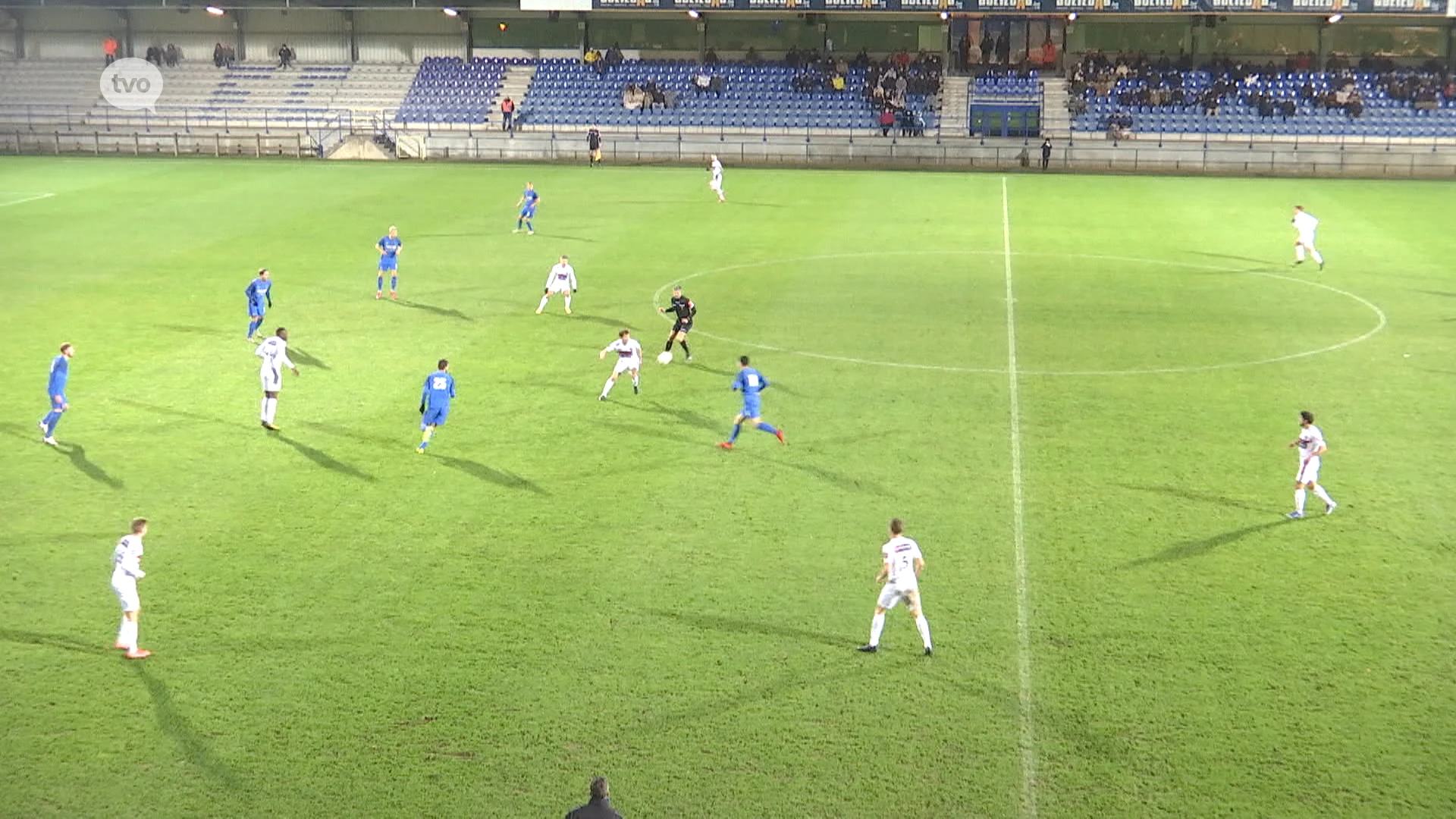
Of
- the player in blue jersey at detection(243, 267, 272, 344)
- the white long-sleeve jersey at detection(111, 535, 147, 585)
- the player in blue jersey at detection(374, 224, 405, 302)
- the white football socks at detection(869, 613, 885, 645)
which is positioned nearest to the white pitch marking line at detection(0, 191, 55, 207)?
the player in blue jersey at detection(374, 224, 405, 302)

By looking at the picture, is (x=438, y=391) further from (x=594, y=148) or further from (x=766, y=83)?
(x=766, y=83)

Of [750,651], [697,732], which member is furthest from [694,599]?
[697,732]

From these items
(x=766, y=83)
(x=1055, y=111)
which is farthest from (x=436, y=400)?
(x=766, y=83)

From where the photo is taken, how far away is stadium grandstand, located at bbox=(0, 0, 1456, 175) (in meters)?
65.4

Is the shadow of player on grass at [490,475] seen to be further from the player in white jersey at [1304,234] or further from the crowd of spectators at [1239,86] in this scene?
the crowd of spectators at [1239,86]

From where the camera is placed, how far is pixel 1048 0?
66.9m

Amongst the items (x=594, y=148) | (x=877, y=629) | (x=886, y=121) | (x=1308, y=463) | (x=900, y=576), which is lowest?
(x=877, y=629)

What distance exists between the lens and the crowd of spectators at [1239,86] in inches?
2630

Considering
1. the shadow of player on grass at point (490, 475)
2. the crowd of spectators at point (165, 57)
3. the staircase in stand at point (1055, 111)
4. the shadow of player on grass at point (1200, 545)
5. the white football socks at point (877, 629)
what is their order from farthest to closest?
1. the crowd of spectators at point (165, 57)
2. the staircase in stand at point (1055, 111)
3. the shadow of player on grass at point (490, 475)
4. the shadow of player on grass at point (1200, 545)
5. the white football socks at point (877, 629)

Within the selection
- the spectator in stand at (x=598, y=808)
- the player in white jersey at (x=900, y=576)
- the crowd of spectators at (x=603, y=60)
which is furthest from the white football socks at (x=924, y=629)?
the crowd of spectators at (x=603, y=60)

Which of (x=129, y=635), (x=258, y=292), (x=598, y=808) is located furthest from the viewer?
(x=258, y=292)

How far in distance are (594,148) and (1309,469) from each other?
155ft

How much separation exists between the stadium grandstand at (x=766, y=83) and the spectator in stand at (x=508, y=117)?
185 millimetres

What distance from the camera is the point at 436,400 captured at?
73.9 feet
